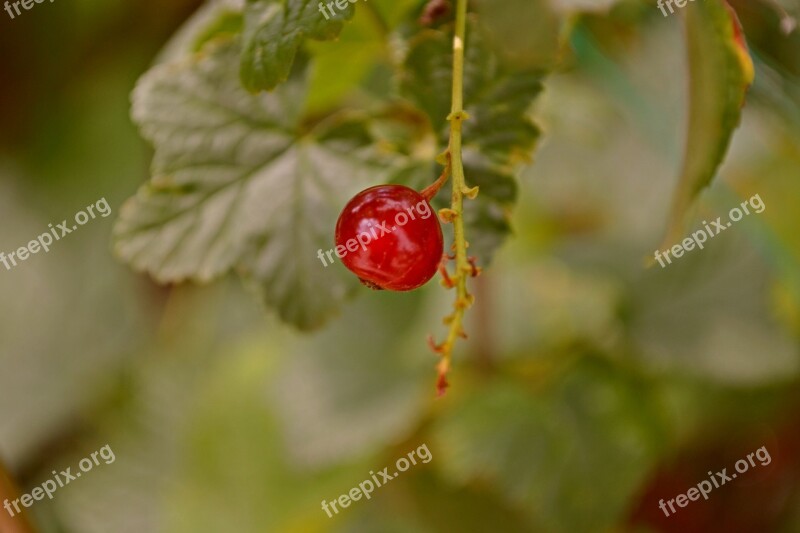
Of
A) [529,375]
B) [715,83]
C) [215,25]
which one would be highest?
[215,25]

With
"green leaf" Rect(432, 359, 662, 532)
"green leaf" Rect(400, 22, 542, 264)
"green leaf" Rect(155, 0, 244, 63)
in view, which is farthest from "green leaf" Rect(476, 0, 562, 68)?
"green leaf" Rect(432, 359, 662, 532)

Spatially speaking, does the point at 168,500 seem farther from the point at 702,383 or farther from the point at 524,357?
the point at 702,383

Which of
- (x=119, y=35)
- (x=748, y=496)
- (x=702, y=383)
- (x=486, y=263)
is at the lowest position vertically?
(x=748, y=496)

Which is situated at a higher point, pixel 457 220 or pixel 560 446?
pixel 457 220

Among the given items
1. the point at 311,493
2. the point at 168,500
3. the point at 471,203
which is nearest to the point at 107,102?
the point at 168,500

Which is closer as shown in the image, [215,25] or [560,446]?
[215,25]

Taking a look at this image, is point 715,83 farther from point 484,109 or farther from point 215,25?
point 215,25

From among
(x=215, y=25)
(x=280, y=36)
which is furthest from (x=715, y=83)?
(x=215, y=25)

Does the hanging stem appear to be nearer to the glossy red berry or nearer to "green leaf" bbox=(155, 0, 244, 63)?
the glossy red berry
